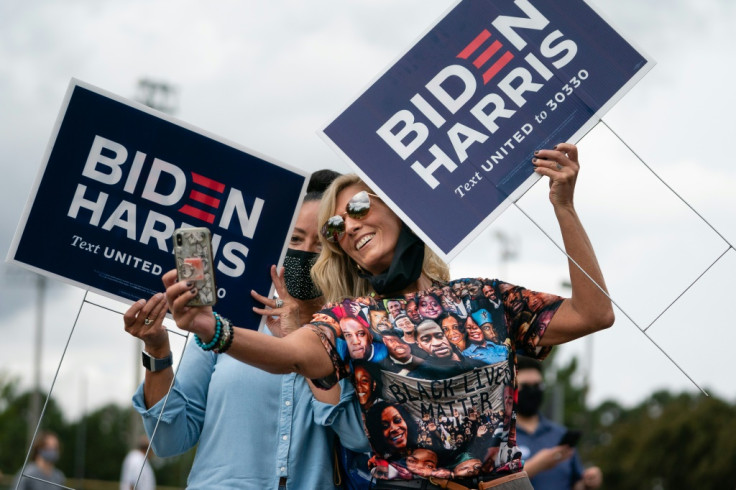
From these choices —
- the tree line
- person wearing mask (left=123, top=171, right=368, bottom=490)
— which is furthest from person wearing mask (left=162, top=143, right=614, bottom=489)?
the tree line

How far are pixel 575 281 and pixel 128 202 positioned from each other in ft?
5.28

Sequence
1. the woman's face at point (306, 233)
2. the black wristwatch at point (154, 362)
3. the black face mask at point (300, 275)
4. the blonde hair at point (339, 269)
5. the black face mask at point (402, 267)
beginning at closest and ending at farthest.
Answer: the black face mask at point (402, 267) → the black wristwatch at point (154, 362) → the blonde hair at point (339, 269) → the black face mask at point (300, 275) → the woman's face at point (306, 233)

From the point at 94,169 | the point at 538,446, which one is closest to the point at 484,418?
the point at 94,169

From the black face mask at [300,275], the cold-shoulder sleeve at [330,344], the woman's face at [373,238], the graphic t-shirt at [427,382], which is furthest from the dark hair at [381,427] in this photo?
the black face mask at [300,275]

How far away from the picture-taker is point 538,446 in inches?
272

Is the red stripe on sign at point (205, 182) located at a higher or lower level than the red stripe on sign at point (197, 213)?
higher

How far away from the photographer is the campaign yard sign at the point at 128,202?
12.5 feet

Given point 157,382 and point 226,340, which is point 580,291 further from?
point 157,382

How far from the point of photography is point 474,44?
3.82 m

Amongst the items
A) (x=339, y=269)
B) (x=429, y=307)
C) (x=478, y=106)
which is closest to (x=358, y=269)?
(x=339, y=269)

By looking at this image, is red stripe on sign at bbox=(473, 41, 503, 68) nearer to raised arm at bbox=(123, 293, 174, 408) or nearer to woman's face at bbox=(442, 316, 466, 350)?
woman's face at bbox=(442, 316, 466, 350)

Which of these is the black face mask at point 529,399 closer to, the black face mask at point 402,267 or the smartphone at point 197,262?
the black face mask at point 402,267

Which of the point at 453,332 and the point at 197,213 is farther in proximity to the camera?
the point at 197,213

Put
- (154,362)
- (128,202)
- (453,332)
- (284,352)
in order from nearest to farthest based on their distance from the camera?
(284,352) < (453,332) < (154,362) < (128,202)
